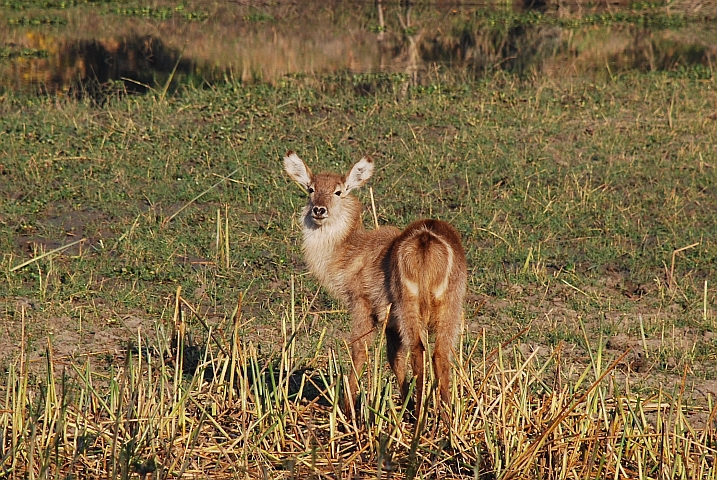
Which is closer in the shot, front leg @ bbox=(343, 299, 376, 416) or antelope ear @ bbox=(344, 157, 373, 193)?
front leg @ bbox=(343, 299, 376, 416)

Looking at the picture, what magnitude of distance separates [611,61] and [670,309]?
9065 mm

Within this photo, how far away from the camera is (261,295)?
711cm

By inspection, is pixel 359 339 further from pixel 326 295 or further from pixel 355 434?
pixel 326 295

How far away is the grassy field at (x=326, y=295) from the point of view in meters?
4.49

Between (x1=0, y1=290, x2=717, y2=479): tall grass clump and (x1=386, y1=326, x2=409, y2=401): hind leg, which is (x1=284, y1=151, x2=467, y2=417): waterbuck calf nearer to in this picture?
(x1=386, y1=326, x2=409, y2=401): hind leg

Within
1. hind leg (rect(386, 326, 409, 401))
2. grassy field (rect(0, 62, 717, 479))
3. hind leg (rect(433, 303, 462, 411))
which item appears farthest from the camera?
hind leg (rect(386, 326, 409, 401))

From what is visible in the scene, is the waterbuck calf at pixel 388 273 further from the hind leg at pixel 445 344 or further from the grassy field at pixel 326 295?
the grassy field at pixel 326 295

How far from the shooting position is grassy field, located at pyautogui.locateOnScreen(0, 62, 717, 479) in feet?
14.7

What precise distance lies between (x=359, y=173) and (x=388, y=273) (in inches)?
37.4

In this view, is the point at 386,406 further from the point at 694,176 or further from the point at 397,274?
the point at 694,176

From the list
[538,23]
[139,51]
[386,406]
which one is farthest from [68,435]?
[538,23]

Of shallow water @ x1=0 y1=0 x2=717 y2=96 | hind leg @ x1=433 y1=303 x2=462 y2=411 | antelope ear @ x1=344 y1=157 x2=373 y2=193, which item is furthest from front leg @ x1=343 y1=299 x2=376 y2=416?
shallow water @ x1=0 y1=0 x2=717 y2=96

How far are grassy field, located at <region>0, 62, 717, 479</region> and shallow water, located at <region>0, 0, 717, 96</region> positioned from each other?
1.78 m

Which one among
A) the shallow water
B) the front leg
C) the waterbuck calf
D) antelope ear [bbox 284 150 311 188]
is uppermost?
antelope ear [bbox 284 150 311 188]
